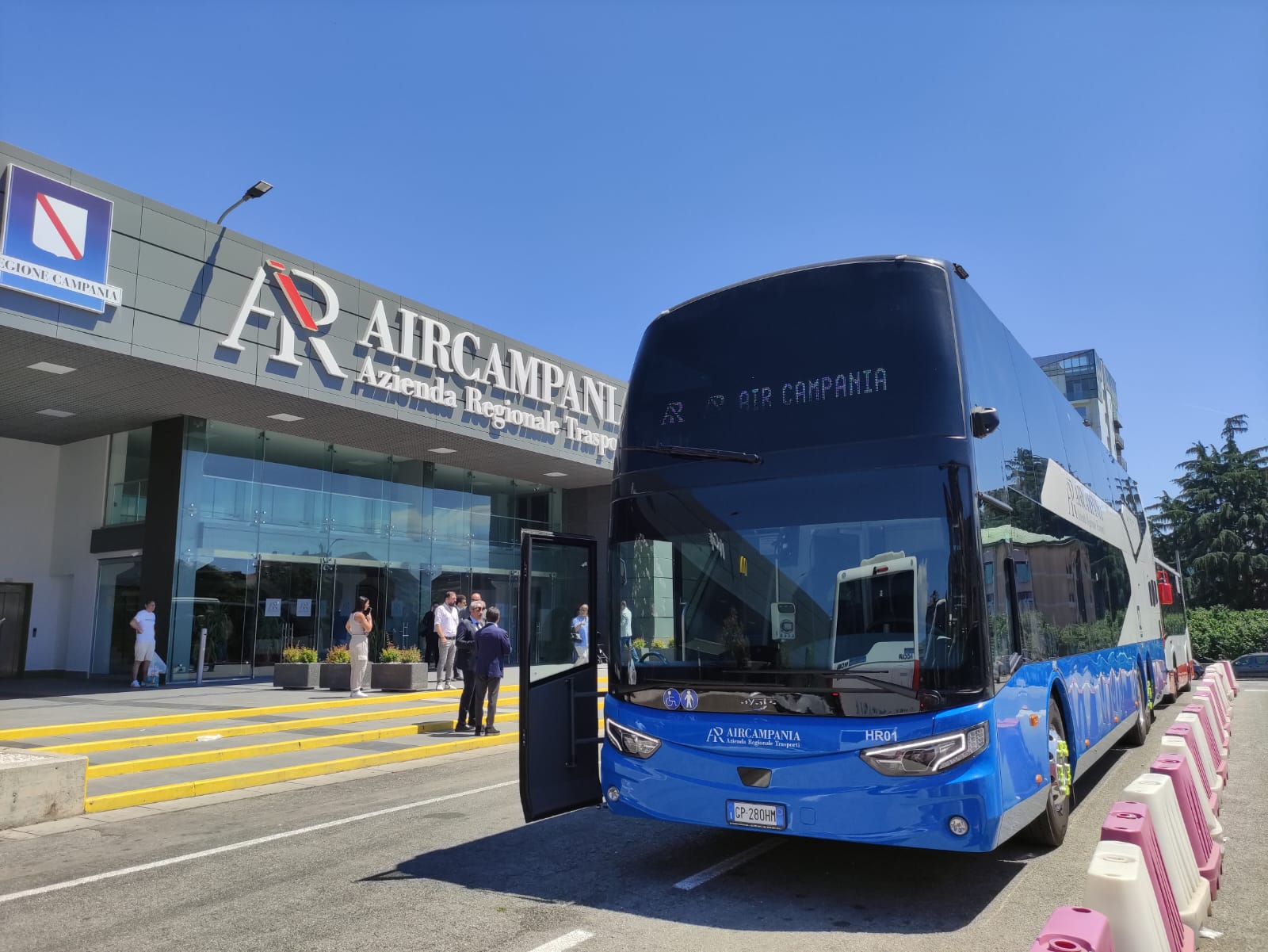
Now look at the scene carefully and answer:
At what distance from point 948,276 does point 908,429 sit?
1.11 metres

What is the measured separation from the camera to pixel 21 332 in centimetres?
1444

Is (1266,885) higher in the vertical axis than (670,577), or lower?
lower

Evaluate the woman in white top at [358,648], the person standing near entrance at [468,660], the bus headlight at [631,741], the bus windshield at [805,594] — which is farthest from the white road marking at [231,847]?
the woman in white top at [358,648]

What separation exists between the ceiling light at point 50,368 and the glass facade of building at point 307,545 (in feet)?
13.0

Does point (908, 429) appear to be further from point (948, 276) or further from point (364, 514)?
point (364, 514)

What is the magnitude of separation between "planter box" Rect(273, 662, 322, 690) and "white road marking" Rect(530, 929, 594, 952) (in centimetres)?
1590

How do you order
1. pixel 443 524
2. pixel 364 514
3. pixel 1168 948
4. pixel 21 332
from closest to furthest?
pixel 1168 948
pixel 21 332
pixel 364 514
pixel 443 524

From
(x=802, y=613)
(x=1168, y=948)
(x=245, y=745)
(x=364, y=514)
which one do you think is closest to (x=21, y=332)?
(x=245, y=745)

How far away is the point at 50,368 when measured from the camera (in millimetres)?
16531

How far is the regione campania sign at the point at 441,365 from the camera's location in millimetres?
18562

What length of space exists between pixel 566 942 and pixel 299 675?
53.2 feet

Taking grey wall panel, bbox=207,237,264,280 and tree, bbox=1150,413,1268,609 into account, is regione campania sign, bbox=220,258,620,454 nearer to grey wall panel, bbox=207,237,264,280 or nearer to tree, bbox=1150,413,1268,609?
grey wall panel, bbox=207,237,264,280

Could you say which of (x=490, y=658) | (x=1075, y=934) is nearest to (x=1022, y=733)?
(x=1075, y=934)

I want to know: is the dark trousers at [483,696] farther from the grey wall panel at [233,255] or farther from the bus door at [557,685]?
the grey wall panel at [233,255]
